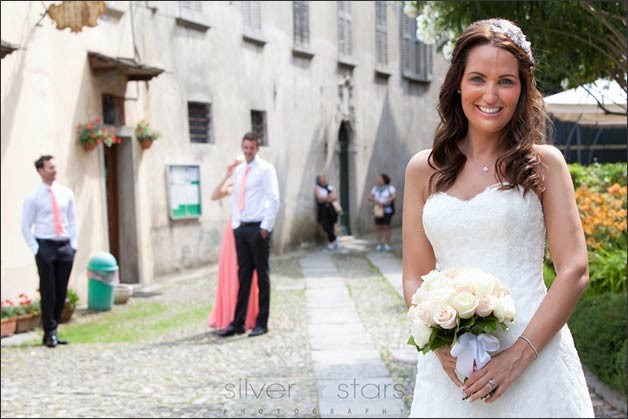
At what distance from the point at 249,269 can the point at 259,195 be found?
761 millimetres

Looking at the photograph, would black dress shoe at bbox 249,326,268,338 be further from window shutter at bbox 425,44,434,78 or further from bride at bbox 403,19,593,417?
window shutter at bbox 425,44,434,78

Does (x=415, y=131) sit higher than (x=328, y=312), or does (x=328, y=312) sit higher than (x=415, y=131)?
(x=415, y=131)

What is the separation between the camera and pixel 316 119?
20.3m

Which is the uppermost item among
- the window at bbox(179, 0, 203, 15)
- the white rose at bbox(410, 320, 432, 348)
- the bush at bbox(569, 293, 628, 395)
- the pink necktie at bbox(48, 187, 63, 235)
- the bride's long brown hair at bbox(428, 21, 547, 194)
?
the window at bbox(179, 0, 203, 15)

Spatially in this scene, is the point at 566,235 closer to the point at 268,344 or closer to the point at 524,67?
the point at 524,67

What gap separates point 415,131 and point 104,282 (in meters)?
16.0

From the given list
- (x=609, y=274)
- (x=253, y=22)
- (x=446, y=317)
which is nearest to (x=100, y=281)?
(x=609, y=274)

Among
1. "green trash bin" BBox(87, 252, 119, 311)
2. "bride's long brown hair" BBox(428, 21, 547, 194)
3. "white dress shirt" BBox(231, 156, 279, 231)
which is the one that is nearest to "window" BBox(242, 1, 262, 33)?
"green trash bin" BBox(87, 252, 119, 311)

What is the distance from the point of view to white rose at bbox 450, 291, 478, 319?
7.00 ft

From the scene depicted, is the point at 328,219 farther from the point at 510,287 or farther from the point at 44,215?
the point at 510,287

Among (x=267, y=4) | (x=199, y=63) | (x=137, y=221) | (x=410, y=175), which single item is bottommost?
(x=137, y=221)

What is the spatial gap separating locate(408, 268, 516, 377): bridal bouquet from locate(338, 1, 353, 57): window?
64.3 ft

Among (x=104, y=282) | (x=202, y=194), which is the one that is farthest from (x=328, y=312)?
(x=202, y=194)

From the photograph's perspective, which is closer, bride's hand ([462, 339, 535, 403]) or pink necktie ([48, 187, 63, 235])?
bride's hand ([462, 339, 535, 403])
